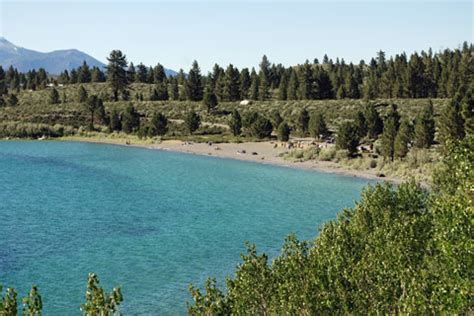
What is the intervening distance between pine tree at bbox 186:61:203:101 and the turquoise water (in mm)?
73748

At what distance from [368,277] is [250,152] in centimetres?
10264

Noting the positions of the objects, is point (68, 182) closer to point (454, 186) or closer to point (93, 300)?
point (454, 186)

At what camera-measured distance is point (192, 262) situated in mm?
51875

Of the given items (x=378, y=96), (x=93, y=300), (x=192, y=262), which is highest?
(x=378, y=96)

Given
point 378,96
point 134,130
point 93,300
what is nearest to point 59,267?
point 93,300

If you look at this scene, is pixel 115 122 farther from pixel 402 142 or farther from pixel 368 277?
pixel 368 277

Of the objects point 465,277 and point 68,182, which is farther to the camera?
point 68,182

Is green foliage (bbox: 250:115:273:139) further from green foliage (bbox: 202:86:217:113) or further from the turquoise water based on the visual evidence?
green foliage (bbox: 202:86:217:113)

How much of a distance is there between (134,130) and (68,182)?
73.4 metres

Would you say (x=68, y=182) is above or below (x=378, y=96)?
below

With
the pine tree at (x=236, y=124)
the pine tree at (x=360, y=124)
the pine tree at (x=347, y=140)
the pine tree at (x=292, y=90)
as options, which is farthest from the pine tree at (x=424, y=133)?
the pine tree at (x=292, y=90)

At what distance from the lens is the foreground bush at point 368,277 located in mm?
23922

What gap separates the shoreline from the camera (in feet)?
338

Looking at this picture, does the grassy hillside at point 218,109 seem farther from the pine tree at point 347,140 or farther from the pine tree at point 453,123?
the pine tree at point 453,123
